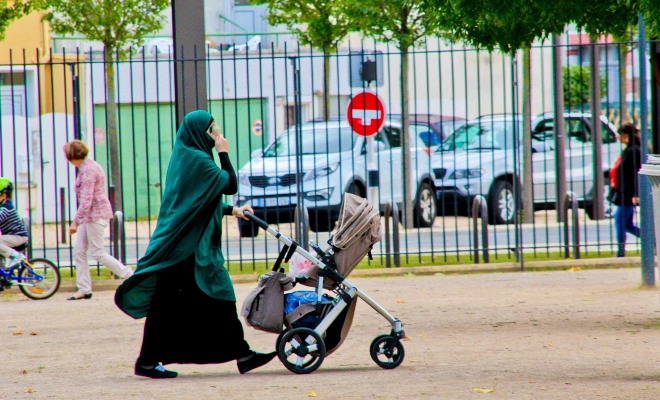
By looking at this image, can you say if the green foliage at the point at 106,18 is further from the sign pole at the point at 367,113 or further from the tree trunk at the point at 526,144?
the tree trunk at the point at 526,144

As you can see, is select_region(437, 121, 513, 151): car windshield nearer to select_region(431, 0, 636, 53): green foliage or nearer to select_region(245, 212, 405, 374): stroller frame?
select_region(431, 0, 636, 53): green foliage

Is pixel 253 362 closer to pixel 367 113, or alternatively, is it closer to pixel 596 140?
pixel 367 113

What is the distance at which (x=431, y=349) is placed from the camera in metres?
7.89

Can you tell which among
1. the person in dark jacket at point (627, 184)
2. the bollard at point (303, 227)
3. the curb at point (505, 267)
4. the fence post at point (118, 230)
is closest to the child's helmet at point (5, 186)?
the fence post at point (118, 230)

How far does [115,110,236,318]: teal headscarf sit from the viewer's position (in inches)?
269

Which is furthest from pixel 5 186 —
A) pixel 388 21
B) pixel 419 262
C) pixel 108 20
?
pixel 108 20

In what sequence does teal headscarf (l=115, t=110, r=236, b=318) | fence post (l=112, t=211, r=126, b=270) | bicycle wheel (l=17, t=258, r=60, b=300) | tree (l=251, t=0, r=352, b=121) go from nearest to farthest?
teal headscarf (l=115, t=110, r=236, b=318)
bicycle wheel (l=17, t=258, r=60, b=300)
fence post (l=112, t=211, r=126, b=270)
tree (l=251, t=0, r=352, b=121)

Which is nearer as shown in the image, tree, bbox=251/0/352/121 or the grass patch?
the grass patch

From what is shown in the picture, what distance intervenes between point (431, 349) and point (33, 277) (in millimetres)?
4842

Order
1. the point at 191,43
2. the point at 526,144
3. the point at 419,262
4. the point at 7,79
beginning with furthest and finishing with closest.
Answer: the point at 7,79 → the point at 526,144 → the point at 419,262 → the point at 191,43

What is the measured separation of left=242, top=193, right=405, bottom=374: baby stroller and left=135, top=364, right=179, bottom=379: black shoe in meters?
0.60

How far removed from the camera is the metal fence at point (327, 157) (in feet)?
42.1

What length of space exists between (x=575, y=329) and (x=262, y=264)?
5.30m

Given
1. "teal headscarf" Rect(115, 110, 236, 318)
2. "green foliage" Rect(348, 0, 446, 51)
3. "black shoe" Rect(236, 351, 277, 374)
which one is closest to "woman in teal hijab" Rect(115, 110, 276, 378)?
"teal headscarf" Rect(115, 110, 236, 318)
